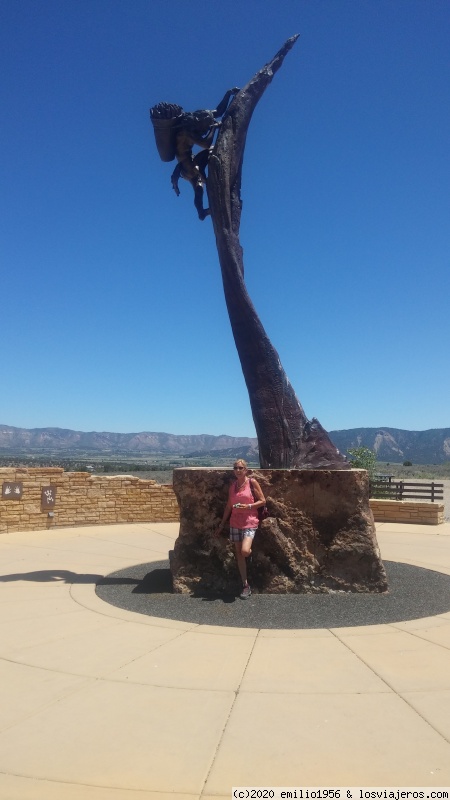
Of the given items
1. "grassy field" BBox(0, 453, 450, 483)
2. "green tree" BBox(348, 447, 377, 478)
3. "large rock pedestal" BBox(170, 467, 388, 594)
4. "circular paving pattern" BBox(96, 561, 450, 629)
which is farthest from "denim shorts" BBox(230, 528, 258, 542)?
"green tree" BBox(348, 447, 377, 478)

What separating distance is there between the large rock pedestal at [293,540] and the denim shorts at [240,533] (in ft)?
0.98

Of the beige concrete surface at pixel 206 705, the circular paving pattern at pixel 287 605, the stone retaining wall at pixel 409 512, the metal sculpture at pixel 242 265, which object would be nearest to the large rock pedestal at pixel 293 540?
the circular paving pattern at pixel 287 605

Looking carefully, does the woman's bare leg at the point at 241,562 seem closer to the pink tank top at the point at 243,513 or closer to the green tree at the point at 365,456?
the pink tank top at the point at 243,513

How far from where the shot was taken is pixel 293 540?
6.36m

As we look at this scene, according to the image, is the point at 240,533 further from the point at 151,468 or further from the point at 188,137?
the point at 151,468

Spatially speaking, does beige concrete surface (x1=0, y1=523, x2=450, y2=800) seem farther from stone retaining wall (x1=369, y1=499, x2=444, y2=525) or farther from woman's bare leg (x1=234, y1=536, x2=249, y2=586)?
stone retaining wall (x1=369, y1=499, x2=444, y2=525)

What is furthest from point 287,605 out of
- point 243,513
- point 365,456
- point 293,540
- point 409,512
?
point 365,456

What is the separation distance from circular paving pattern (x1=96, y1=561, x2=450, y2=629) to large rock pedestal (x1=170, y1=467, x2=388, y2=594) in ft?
0.55

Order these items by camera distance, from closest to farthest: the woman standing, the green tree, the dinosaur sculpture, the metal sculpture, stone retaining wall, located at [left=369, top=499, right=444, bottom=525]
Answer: the woman standing < the metal sculpture < the dinosaur sculpture < stone retaining wall, located at [left=369, top=499, right=444, bottom=525] < the green tree

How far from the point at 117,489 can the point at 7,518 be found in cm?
216

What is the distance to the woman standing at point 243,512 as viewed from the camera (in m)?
6.02

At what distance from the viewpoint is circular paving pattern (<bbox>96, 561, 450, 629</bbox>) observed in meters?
5.41

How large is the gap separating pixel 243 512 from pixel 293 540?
27.2 inches

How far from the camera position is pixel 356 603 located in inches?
233
